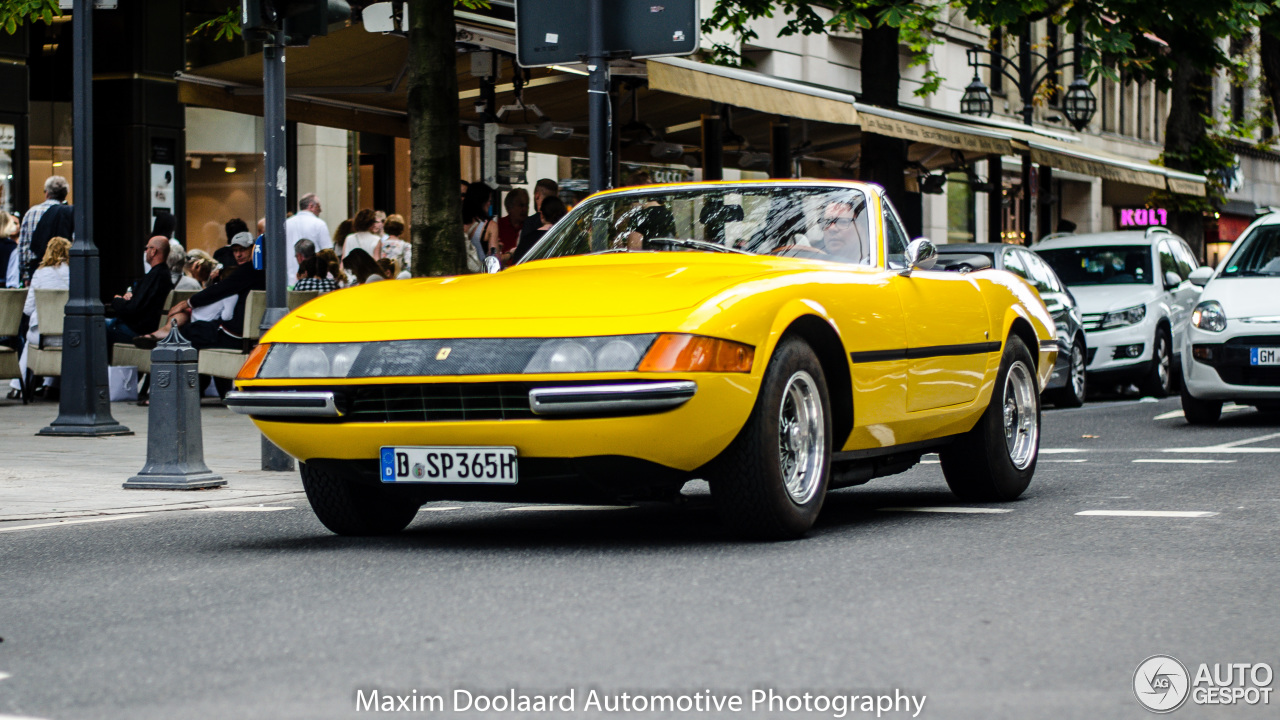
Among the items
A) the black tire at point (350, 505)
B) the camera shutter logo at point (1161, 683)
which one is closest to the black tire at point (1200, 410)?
the black tire at point (350, 505)

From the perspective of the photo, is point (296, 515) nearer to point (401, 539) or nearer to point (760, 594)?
point (401, 539)

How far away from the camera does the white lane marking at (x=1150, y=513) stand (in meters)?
7.76

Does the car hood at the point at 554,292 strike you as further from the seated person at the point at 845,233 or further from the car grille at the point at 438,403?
the seated person at the point at 845,233

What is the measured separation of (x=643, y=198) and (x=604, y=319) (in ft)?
6.47

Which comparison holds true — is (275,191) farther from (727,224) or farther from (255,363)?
(255,363)

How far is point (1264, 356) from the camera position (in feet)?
44.4

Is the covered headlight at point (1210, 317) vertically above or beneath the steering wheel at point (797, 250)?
beneath

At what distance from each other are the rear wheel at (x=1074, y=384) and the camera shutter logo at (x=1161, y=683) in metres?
13.0

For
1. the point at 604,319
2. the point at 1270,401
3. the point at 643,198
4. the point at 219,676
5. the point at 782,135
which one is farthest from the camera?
the point at 782,135

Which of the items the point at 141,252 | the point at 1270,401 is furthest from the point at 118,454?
the point at 141,252

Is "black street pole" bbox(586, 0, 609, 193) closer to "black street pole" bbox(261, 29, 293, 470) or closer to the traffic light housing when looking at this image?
the traffic light housing

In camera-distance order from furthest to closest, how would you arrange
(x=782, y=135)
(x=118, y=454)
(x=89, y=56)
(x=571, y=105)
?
(x=782, y=135)
(x=571, y=105)
(x=89, y=56)
(x=118, y=454)

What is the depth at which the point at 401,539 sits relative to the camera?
7.18 m

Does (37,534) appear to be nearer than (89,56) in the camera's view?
Yes
